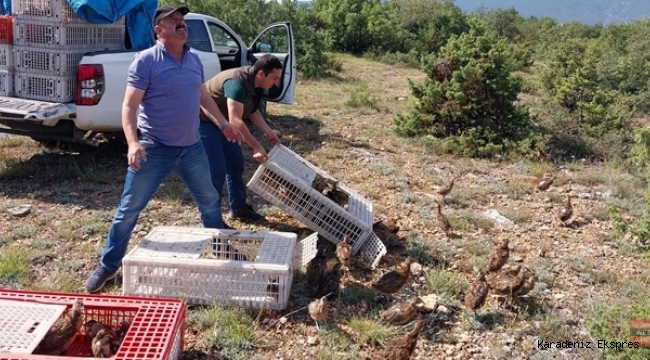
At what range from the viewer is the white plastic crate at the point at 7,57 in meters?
6.73

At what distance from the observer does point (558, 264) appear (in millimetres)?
5582

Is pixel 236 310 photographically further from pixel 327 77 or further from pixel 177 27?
pixel 327 77

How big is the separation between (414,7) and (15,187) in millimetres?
22756

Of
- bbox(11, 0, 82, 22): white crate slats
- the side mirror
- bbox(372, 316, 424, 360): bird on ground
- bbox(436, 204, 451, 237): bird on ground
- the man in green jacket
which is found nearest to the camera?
bbox(372, 316, 424, 360): bird on ground

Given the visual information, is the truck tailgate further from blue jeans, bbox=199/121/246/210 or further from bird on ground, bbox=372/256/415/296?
bird on ground, bbox=372/256/415/296

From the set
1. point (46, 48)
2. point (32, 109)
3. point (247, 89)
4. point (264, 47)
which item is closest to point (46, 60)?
point (46, 48)

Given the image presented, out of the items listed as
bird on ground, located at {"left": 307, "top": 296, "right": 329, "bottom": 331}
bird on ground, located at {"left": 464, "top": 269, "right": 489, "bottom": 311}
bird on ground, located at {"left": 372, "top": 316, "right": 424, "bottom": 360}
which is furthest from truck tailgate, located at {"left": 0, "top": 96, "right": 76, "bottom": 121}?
bird on ground, located at {"left": 464, "top": 269, "right": 489, "bottom": 311}

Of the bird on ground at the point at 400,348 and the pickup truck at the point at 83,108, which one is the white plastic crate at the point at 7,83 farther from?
the bird on ground at the point at 400,348

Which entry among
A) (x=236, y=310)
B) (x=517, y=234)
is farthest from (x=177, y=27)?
(x=517, y=234)

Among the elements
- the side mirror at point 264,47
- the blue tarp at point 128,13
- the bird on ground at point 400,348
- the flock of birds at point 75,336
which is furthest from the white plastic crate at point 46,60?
the bird on ground at point 400,348

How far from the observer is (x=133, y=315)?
353cm

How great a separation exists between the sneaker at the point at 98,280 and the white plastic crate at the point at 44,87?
290cm

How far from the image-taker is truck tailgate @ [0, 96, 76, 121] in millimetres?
6203

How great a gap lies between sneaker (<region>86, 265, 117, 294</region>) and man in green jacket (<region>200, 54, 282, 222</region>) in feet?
4.80
